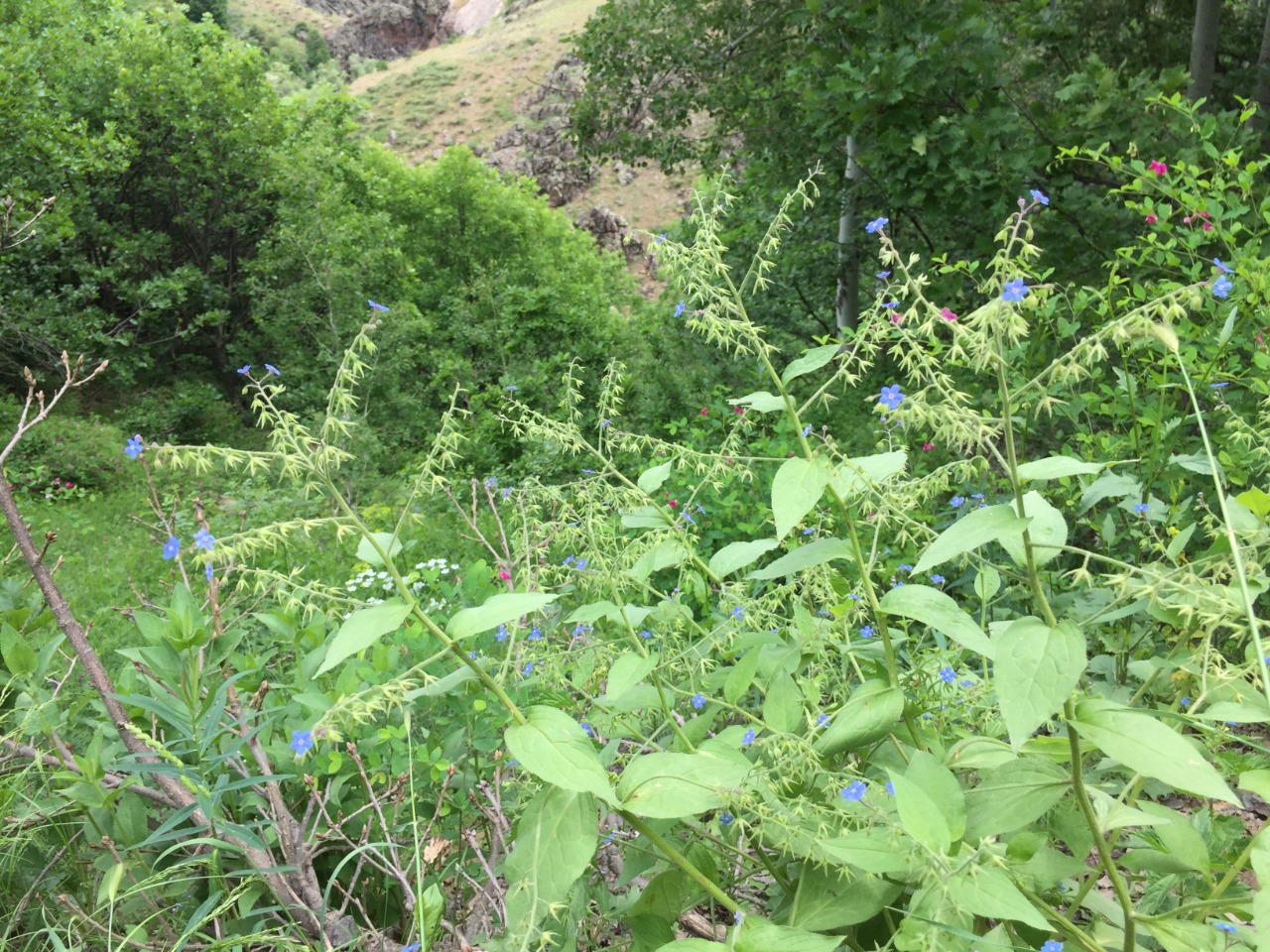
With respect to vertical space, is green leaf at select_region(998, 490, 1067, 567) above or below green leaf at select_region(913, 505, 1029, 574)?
below

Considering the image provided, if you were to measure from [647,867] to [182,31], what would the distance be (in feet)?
60.2

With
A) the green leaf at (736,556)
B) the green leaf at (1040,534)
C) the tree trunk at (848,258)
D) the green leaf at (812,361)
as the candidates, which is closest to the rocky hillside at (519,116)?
the tree trunk at (848,258)

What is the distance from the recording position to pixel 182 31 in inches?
582

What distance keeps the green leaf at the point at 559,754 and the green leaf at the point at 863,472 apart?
0.49m

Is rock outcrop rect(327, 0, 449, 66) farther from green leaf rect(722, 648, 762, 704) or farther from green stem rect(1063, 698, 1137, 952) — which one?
green stem rect(1063, 698, 1137, 952)

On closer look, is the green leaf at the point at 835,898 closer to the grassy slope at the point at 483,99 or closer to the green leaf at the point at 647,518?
the green leaf at the point at 647,518

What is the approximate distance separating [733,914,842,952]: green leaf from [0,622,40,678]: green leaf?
1.48m

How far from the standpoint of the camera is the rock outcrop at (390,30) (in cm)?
8006

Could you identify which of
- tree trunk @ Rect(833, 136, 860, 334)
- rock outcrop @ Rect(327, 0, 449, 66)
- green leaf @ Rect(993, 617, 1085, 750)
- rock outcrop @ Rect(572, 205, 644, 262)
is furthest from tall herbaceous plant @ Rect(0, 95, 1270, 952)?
rock outcrop @ Rect(327, 0, 449, 66)

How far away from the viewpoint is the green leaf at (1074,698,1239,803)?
78 centimetres

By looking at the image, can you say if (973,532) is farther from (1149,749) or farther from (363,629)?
(363,629)

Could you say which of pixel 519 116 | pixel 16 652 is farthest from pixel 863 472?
pixel 519 116

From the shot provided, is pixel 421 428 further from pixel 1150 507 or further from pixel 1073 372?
pixel 1073 372

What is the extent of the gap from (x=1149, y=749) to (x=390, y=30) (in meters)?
98.1
